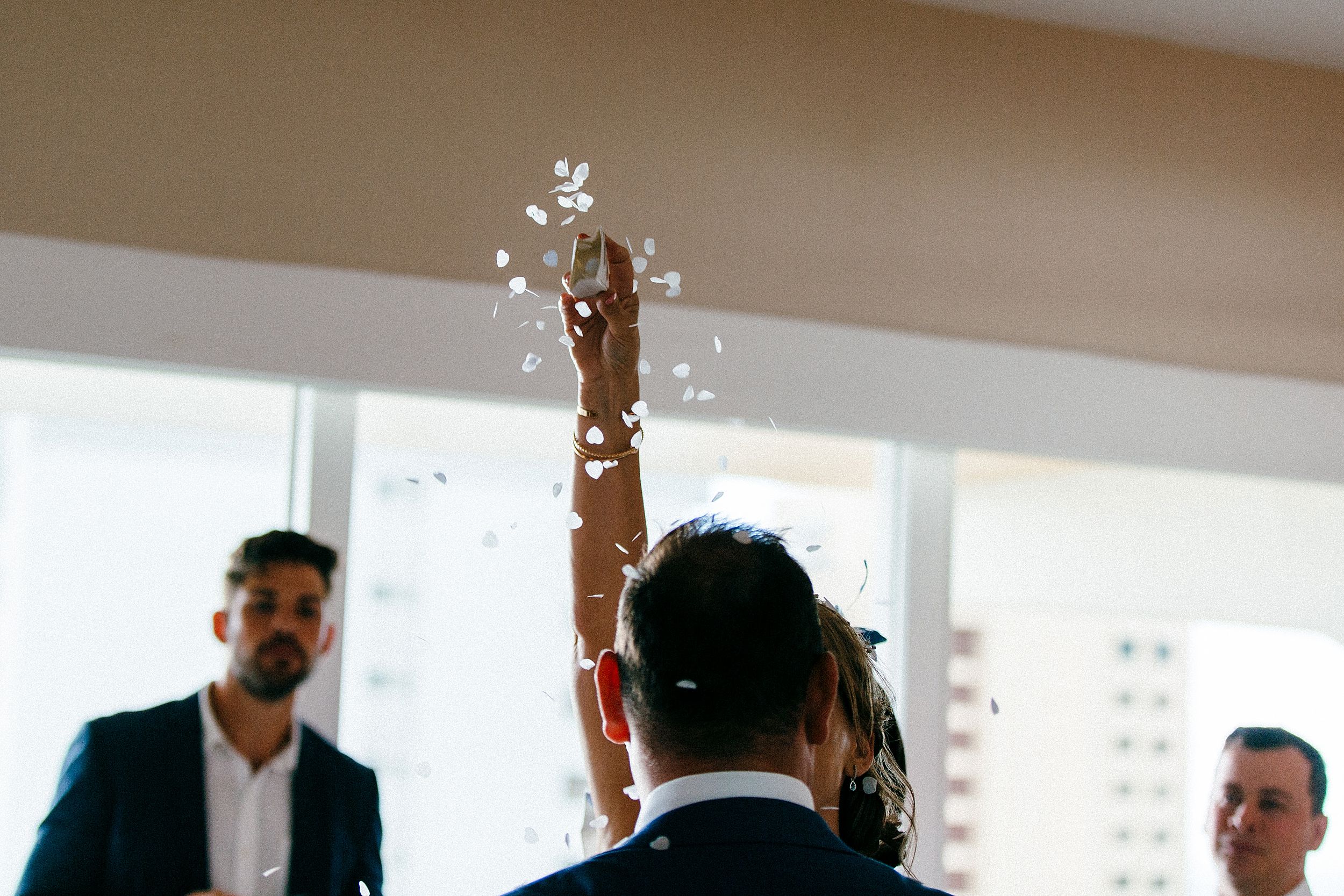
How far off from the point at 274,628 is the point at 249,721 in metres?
0.17

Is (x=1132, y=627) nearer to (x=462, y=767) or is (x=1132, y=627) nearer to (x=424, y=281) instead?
(x=462, y=767)

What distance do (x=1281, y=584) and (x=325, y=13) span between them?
2.43 m

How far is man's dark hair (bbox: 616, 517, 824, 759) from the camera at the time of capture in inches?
40.2

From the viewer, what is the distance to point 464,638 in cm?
260

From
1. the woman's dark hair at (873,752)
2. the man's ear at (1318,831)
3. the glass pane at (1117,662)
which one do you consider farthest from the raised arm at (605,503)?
the man's ear at (1318,831)

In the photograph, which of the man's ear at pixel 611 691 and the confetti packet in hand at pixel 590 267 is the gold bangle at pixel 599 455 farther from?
the man's ear at pixel 611 691

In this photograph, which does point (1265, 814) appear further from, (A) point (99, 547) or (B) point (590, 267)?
(A) point (99, 547)

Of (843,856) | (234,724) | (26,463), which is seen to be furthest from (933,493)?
(843,856)

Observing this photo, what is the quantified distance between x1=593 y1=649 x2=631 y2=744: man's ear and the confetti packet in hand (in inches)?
16.0

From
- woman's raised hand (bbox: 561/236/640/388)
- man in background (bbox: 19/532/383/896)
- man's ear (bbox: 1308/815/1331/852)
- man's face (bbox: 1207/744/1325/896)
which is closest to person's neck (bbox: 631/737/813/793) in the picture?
woman's raised hand (bbox: 561/236/640/388)

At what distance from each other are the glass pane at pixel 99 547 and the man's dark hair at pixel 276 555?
28 mm

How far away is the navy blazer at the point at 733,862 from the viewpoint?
921 mm

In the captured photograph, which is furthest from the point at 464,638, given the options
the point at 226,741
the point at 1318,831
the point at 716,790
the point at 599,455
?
the point at 1318,831

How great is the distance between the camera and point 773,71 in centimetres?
295
